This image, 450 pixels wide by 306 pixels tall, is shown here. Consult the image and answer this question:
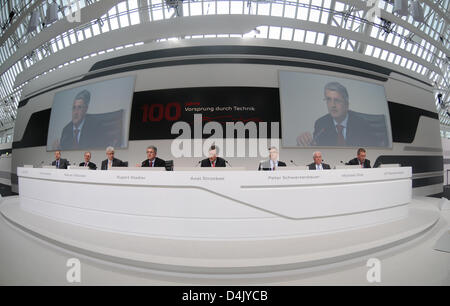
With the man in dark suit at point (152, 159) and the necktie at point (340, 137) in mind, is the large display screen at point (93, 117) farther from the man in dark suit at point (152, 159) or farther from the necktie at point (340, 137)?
the necktie at point (340, 137)

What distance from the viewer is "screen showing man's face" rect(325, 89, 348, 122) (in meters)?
5.74

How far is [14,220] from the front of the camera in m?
2.88

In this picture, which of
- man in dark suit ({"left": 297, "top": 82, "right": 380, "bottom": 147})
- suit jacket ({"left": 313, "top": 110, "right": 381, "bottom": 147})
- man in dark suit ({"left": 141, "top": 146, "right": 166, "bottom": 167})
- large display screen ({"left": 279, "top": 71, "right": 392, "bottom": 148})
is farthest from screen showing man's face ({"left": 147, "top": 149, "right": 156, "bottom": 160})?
suit jacket ({"left": 313, "top": 110, "right": 381, "bottom": 147})

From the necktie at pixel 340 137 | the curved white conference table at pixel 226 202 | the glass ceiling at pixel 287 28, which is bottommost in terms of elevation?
the curved white conference table at pixel 226 202

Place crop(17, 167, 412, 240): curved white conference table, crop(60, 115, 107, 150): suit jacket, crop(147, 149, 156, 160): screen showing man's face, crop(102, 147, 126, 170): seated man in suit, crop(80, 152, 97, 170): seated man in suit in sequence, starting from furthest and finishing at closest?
crop(60, 115, 107, 150): suit jacket
crop(80, 152, 97, 170): seated man in suit
crop(102, 147, 126, 170): seated man in suit
crop(147, 149, 156, 160): screen showing man's face
crop(17, 167, 412, 240): curved white conference table

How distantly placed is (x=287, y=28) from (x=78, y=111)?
7.46 meters

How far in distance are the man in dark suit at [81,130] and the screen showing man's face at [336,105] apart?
701cm

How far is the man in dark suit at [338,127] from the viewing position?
Result: 18.2ft

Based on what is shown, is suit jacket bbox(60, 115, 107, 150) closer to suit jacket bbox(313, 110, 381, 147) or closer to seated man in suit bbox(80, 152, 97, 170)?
seated man in suit bbox(80, 152, 97, 170)

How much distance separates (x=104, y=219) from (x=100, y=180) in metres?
0.50

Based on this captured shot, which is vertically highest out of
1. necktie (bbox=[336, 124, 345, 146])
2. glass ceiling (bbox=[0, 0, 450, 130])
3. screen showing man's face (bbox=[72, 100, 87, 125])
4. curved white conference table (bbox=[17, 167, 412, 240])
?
glass ceiling (bbox=[0, 0, 450, 130])

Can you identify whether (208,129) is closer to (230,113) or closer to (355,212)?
(230,113)

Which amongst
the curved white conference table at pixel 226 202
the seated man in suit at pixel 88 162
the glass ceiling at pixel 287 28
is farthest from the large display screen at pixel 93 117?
the curved white conference table at pixel 226 202

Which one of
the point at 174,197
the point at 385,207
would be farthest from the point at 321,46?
the point at 174,197
